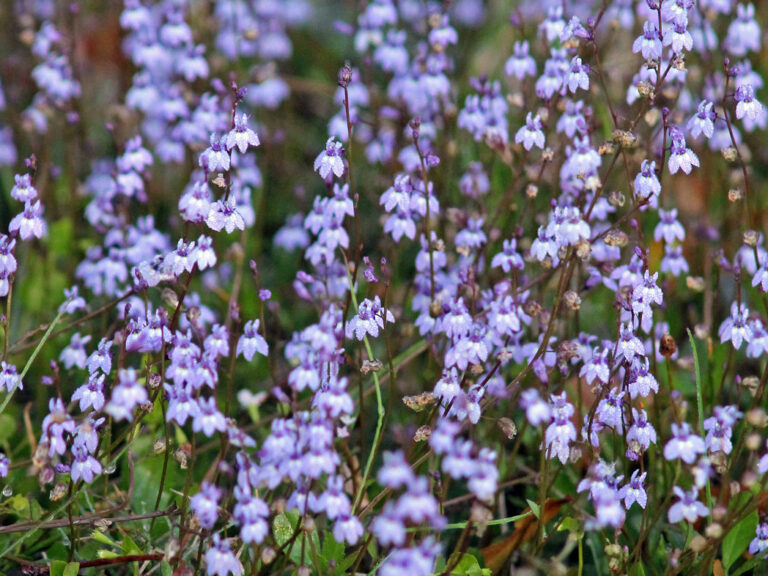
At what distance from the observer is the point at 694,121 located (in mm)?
2414

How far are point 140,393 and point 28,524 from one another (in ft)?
2.08

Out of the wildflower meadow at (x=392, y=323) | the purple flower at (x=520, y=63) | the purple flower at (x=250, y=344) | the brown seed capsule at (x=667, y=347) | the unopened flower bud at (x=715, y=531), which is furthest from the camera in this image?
the purple flower at (x=520, y=63)

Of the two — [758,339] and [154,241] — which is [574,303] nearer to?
[758,339]

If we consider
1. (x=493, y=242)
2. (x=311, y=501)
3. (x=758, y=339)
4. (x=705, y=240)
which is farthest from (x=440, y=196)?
(x=311, y=501)

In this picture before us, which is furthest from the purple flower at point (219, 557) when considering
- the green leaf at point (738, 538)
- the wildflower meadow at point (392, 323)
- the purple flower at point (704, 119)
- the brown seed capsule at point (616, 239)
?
the purple flower at point (704, 119)

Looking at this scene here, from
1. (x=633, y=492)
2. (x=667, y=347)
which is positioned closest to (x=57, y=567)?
(x=633, y=492)

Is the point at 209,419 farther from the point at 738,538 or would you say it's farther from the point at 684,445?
the point at 738,538

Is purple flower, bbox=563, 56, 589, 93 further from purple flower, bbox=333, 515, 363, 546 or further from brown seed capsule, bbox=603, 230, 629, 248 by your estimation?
purple flower, bbox=333, 515, 363, 546

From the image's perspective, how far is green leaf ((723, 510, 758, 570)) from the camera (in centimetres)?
236

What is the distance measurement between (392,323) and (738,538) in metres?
1.10

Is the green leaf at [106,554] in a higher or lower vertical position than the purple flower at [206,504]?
lower

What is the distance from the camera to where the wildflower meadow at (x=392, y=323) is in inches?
83.8

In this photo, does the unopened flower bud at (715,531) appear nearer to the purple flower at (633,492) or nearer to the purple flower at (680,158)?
the purple flower at (633,492)

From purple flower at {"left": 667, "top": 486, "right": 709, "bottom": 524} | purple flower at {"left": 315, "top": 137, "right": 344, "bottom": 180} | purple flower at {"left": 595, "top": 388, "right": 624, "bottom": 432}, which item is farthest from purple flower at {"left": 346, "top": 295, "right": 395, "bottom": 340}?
purple flower at {"left": 667, "top": 486, "right": 709, "bottom": 524}
